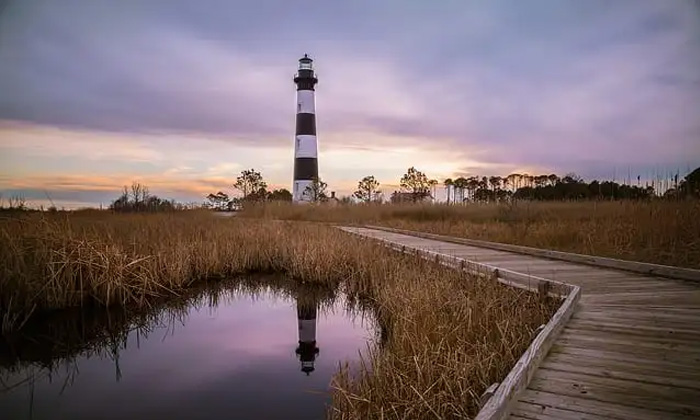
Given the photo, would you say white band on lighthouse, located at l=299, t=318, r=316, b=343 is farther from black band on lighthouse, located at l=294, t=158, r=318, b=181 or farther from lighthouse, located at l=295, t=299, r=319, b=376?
black band on lighthouse, located at l=294, t=158, r=318, b=181

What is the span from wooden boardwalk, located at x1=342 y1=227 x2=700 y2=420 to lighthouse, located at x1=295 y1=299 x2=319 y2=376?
3.14 metres

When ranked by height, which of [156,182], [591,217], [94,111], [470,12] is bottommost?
[591,217]

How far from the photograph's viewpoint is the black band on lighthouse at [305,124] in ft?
80.7

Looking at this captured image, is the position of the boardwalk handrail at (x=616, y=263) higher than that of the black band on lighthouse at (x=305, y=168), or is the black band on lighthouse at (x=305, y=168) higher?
the black band on lighthouse at (x=305, y=168)

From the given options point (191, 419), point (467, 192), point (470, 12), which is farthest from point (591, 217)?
point (467, 192)

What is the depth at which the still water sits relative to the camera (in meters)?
3.95

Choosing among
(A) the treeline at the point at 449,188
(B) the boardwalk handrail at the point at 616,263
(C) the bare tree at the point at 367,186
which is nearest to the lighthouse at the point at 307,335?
(B) the boardwalk handrail at the point at 616,263

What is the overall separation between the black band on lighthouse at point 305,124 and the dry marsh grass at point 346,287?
45.3ft

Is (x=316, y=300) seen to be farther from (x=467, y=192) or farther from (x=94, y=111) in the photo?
(x=467, y=192)

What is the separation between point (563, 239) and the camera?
326 inches

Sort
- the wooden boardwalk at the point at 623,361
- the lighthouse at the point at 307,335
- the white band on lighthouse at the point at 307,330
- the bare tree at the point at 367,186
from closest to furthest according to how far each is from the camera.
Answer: the wooden boardwalk at the point at 623,361 → the lighthouse at the point at 307,335 → the white band on lighthouse at the point at 307,330 → the bare tree at the point at 367,186

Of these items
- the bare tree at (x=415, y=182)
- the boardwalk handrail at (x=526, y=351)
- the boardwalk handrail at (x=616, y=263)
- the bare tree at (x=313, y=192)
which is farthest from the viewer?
the bare tree at (x=415, y=182)

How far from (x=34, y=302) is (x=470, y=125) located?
14142 millimetres

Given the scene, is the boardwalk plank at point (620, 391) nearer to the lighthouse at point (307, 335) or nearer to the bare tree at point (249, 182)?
the lighthouse at point (307, 335)
